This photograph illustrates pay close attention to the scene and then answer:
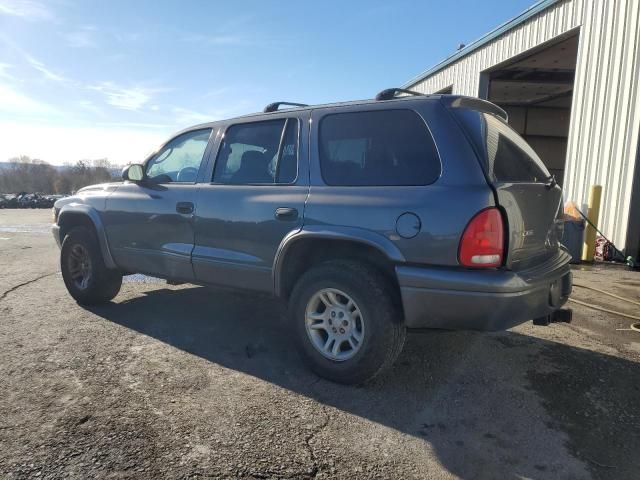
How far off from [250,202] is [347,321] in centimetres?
118

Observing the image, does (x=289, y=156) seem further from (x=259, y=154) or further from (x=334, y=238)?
(x=334, y=238)

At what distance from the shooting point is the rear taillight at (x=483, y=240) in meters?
2.56

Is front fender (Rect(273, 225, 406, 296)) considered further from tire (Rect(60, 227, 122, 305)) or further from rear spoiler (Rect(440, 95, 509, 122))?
tire (Rect(60, 227, 122, 305))

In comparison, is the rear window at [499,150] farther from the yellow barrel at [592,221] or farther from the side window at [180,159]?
the yellow barrel at [592,221]

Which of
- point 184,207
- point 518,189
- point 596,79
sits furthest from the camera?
point 596,79

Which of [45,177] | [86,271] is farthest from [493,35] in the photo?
[45,177]

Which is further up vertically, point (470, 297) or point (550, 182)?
point (550, 182)

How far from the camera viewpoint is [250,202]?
3.48 m

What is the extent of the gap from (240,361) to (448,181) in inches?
81.5

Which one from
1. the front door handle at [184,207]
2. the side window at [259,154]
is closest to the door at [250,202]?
the side window at [259,154]

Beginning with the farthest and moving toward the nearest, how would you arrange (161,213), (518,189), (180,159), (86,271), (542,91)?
(542,91) < (86,271) < (180,159) < (161,213) < (518,189)

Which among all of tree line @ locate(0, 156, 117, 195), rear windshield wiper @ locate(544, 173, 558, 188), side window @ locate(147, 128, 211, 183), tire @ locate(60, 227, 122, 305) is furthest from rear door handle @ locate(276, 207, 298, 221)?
tree line @ locate(0, 156, 117, 195)

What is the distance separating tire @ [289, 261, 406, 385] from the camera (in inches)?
113

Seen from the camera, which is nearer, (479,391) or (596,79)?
(479,391)
